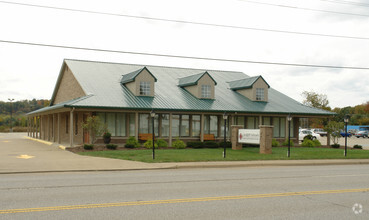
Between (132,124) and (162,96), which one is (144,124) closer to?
(132,124)

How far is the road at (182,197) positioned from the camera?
764 cm

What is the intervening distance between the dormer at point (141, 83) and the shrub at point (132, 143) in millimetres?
4463

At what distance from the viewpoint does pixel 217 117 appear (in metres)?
32.8

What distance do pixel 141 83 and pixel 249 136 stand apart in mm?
10150

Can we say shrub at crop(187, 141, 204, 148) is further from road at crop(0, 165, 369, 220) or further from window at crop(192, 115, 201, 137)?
road at crop(0, 165, 369, 220)

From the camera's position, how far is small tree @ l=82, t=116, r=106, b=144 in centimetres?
2548

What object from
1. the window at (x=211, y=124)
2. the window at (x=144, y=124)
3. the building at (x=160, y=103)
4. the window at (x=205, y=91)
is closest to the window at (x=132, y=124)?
the building at (x=160, y=103)

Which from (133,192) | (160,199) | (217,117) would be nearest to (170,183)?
(133,192)

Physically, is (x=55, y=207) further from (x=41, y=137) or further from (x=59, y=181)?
(x=41, y=137)

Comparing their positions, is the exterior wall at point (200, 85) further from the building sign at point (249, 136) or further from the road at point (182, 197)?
the road at point (182, 197)

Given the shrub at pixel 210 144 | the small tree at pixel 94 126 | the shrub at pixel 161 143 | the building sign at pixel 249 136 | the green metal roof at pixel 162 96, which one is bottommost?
the shrub at pixel 210 144

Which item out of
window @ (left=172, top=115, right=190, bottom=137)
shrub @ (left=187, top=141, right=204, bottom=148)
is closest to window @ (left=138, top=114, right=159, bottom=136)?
window @ (left=172, top=115, right=190, bottom=137)

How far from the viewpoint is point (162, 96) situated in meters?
31.2

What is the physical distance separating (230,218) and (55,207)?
386cm
